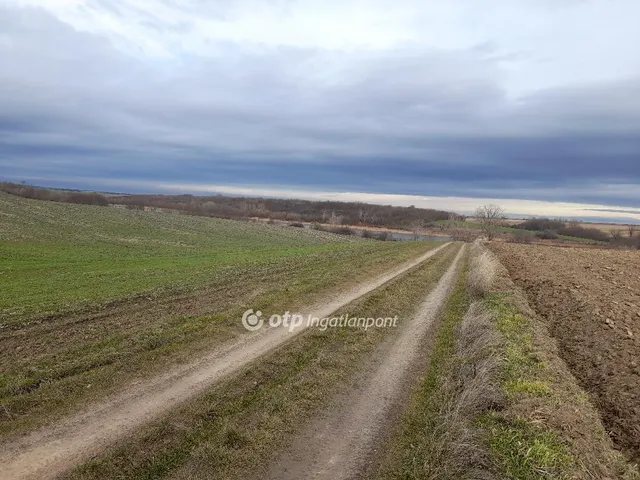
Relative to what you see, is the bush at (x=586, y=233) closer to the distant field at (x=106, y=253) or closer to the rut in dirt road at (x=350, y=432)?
the distant field at (x=106, y=253)

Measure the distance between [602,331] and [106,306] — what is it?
18278 millimetres

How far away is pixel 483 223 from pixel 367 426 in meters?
115

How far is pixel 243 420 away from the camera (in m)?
7.67

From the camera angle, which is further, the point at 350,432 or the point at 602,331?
the point at 602,331

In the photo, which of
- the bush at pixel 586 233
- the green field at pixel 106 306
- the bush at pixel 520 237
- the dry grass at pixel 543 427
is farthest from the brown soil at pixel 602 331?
the bush at pixel 586 233

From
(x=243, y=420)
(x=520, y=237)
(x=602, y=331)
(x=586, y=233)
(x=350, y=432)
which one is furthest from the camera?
(x=586, y=233)

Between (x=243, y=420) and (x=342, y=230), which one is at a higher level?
(x=243, y=420)

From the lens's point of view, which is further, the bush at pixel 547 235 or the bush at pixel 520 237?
the bush at pixel 547 235

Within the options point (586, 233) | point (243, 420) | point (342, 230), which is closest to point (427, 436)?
point (243, 420)

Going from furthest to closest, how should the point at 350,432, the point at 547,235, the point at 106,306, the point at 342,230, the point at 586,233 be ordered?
the point at 586,233
the point at 547,235
the point at 342,230
the point at 106,306
the point at 350,432

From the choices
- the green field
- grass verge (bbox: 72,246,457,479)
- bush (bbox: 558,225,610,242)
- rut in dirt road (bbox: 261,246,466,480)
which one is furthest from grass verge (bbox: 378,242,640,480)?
bush (bbox: 558,225,610,242)

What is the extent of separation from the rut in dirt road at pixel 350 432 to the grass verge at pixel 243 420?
353mm

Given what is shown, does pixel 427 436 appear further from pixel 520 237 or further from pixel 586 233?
pixel 586 233

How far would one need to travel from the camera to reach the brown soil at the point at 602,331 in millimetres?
9203
